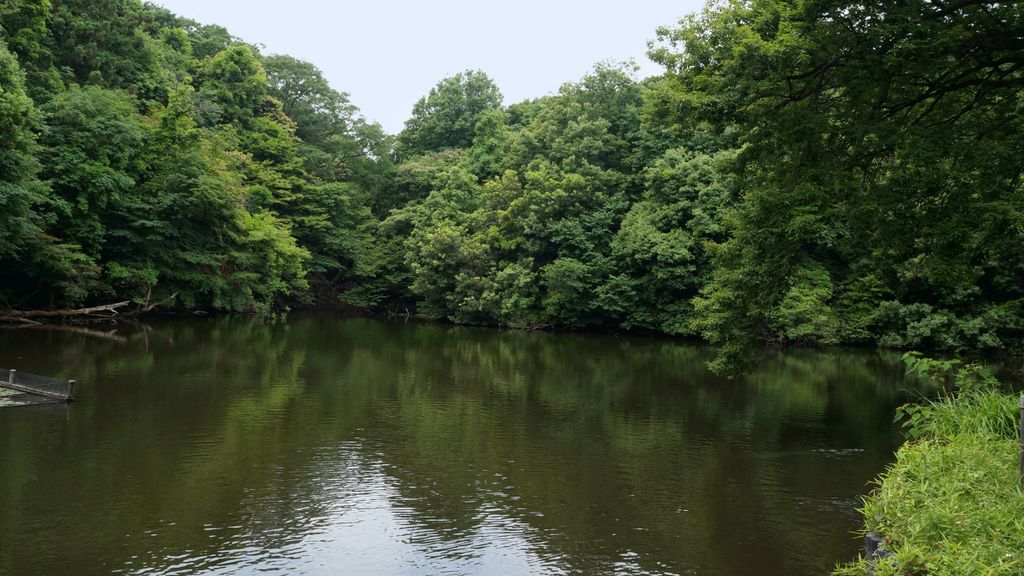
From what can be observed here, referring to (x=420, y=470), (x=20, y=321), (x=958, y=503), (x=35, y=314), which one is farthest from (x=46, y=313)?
(x=958, y=503)

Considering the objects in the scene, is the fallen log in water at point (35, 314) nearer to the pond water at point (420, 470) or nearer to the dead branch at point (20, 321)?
the dead branch at point (20, 321)

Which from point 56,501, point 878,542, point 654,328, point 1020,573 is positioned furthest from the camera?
point 654,328

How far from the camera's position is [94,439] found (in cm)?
1027

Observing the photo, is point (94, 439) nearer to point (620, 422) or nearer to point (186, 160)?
point (620, 422)

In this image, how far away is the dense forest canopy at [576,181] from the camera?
431 inches

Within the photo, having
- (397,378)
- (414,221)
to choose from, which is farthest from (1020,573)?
(414,221)

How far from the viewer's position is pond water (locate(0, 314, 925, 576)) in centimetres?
698

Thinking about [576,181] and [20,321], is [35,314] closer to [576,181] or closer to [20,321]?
[20,321]

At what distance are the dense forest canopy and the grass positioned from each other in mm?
4343

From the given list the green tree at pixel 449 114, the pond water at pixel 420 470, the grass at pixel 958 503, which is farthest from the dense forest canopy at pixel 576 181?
the grass at pixel 958 503

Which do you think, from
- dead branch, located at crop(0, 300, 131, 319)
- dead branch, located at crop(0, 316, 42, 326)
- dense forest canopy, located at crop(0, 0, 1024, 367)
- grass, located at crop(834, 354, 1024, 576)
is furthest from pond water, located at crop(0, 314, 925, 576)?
dead branch, located at crop(0, 300, 131, 319)

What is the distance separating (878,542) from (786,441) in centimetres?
761

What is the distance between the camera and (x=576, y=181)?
35156mm

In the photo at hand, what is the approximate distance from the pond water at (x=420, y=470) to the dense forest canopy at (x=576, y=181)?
10.8 ft
